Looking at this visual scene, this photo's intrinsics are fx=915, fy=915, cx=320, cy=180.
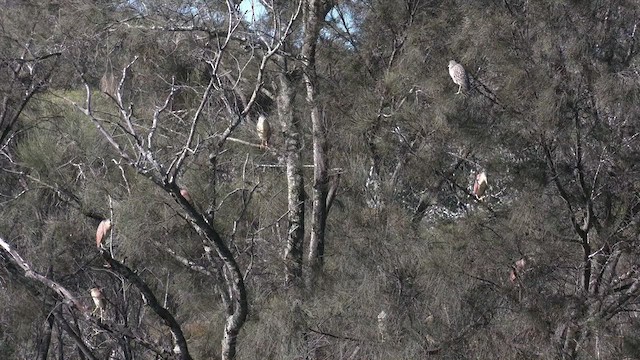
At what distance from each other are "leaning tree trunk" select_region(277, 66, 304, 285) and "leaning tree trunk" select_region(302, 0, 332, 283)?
0.07 m

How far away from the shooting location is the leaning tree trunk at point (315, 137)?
3691 millimetres

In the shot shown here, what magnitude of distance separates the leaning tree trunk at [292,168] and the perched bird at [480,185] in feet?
2.44

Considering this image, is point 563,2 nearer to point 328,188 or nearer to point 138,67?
point 328,188

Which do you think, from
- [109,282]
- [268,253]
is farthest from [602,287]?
[109,282]

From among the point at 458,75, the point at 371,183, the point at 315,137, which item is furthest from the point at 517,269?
the point at 315,137

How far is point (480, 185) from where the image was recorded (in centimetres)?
351

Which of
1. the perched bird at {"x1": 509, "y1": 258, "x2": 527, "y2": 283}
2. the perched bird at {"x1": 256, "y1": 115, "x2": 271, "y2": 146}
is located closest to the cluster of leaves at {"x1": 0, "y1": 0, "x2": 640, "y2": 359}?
the perched bird at {"x1": 509, "y1": 258, "x2": 527, "y2": 283}

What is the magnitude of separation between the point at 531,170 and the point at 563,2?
662mm

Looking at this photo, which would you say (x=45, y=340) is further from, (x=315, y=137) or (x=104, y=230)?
(x=315, y=137)

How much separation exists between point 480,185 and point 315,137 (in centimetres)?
70

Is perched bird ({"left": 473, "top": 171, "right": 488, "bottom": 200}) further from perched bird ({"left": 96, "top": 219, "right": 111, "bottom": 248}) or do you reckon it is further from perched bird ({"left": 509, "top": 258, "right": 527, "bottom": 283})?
perched bird ({"left": 96, "top": 219, "right": 111, "bottom": 248})

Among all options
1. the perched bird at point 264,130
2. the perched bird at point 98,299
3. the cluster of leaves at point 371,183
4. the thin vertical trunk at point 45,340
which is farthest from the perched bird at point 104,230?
the perched bird at point 264,130

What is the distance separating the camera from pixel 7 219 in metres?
3.55

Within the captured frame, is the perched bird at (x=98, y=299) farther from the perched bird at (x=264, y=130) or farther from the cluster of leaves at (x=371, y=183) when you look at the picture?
the perched bird at (x=264, y=130)
